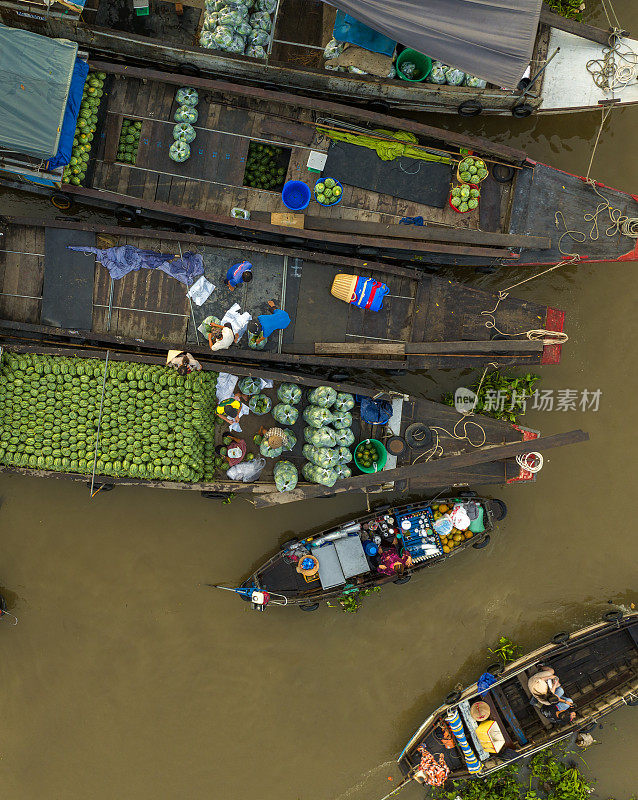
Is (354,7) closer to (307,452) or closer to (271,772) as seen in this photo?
(307,452)

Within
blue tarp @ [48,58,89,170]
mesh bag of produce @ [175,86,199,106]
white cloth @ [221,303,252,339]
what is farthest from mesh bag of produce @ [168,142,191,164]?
white cloth @ [221,303,252,339]

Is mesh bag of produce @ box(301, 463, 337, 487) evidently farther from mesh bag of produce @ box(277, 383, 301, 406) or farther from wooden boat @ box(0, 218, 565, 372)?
wooden boat @ box(0, 218, 565, 372)

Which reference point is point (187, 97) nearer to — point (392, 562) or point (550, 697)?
point (392, 562)

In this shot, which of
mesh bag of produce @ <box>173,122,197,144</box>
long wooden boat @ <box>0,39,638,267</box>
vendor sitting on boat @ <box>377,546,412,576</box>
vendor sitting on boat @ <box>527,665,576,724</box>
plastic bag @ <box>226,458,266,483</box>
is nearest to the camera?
mesh bag of produce @ <box>173,122,197,144</box>

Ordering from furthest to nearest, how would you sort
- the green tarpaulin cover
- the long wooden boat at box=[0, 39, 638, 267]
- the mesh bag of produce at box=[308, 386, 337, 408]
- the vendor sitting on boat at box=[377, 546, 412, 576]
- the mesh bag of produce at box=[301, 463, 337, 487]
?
→ the vendor sitting on boat at box=[377, 546, 412, 576] < the long wooden boat at box=[0, 39, 638, 267] < the mesh bag of produce at box=[308, 386, 337, 408] < the mesh bag of produce at box=[301, 463, 337, 487] < the green tarpaulin cover

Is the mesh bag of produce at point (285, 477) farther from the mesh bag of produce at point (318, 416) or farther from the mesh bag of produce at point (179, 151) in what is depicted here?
the mesh bag of produce at point (179, 151)

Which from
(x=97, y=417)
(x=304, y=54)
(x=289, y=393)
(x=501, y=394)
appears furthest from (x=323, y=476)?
(x=304, y=54)

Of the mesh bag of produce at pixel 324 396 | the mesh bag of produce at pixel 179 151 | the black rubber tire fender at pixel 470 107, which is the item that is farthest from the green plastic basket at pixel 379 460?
the black rubber tire fender at pixel 470 107
